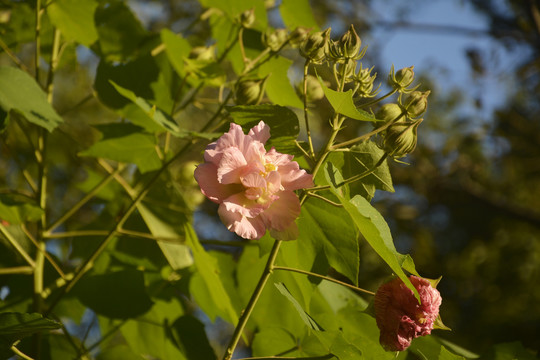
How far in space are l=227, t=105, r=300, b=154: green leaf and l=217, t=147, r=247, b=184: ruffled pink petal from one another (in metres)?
0.09

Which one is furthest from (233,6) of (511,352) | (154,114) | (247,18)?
(511,352)

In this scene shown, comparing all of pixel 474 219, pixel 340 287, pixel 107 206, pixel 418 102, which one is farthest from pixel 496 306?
pixel 418 102

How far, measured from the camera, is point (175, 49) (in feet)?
2.79

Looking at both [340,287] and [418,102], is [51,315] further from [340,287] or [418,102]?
[418,102]

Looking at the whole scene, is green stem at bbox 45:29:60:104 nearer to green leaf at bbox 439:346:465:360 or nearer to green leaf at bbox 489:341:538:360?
green leaf at bbox 439:346:465:360

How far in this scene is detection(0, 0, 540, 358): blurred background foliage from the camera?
240cm

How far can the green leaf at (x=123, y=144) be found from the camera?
31.4 inches

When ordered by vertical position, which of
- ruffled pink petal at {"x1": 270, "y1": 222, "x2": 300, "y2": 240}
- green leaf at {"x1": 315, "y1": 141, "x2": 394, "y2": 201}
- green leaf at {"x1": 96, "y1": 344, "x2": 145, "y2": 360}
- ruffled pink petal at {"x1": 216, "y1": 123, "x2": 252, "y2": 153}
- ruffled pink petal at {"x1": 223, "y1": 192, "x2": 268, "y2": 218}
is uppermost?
ruffled pink petal at {"x1": 216, "y1": 123, "x2": 252, "y2": 153}

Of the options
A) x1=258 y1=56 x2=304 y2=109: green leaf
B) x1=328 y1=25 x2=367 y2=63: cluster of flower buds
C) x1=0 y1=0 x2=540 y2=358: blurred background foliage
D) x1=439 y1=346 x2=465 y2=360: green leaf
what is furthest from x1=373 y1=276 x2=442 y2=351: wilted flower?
x1=0 y1=0 x2=540 y2=358: blurred background foliage

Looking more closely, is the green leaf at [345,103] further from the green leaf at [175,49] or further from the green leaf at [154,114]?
the green leaf at [175,49]

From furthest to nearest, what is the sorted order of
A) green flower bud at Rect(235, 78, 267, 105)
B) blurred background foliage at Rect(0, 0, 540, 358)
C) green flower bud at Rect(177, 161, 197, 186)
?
blurred background foliage at Rect(0, 0, 540, 358) < green flower bud at Rect(177, 161, 197, 186) < green flower bud at Rect(235, 78, 267, 105)

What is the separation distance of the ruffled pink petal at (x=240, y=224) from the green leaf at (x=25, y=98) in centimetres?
34

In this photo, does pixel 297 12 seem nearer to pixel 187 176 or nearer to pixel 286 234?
pixel 187 176

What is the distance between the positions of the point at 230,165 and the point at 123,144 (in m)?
0.36
